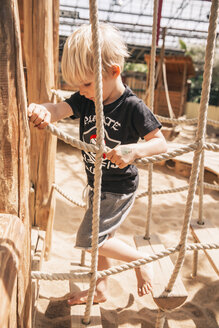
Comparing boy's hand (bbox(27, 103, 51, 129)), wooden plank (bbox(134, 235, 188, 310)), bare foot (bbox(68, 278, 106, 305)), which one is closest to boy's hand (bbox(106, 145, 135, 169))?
boy's hand (bbox(27, 103, 51, 129))

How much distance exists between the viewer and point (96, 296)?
1.36 meters

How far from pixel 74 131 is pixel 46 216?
3693mm

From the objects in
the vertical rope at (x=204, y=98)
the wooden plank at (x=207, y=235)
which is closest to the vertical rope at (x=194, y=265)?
the wooden plank at (x=207, y=235)

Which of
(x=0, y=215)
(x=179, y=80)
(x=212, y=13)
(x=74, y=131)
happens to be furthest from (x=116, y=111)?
(x=179, y=80)

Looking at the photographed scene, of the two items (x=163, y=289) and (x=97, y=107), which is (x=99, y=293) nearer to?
(x=163, y=289)

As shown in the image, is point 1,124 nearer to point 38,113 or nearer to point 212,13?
point 38,113

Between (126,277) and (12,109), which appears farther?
(126,277)

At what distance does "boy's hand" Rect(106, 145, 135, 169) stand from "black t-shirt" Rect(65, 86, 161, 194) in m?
0.23

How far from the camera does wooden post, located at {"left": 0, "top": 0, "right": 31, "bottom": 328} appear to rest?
686 mm

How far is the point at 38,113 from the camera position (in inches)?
35.7

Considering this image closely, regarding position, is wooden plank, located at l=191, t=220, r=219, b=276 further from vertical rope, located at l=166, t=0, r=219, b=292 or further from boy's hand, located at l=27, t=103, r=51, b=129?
boy's hand, located at l=27, t=103, r=51, b=129

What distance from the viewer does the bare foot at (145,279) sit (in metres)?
1.31

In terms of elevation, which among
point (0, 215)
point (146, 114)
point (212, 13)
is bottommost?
point (0, 215)

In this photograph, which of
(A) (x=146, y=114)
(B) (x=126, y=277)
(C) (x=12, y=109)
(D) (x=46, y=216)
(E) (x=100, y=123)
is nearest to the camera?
(C) (x=12, y=109)
